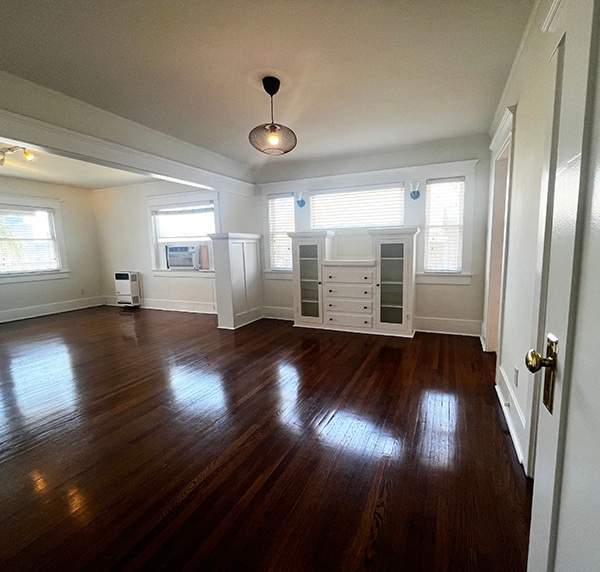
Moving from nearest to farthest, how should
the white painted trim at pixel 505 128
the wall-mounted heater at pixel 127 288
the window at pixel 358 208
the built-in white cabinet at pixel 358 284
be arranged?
1. the white painted trim at pixel 505 128
2. the built-in white cabinet at pixel 358 284
3. the window at pixel 358 208
4. the wall-mounted heater at pixel 127 288

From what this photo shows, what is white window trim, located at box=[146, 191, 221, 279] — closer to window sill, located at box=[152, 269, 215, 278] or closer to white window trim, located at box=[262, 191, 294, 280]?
window sill, located at box=[152, 269, 215, 278]

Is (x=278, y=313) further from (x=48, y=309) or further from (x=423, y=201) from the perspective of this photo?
(x=48, y=309)

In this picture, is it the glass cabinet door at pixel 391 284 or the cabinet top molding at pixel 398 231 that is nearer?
the cabinet top molding at pixel 398 231

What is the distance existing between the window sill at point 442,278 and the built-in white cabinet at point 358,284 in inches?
16.1

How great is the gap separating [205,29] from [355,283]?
10.7ft

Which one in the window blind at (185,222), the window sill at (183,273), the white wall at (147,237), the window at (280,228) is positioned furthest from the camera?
the window sill at (183,273)

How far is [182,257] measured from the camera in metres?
6.19

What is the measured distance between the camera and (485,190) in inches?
159

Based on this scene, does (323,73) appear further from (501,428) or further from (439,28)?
(501,428)

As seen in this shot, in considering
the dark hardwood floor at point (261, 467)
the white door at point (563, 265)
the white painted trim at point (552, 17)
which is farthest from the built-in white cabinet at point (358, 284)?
the white door at point (563, 265)

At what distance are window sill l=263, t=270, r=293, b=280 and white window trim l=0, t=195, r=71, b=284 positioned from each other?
438 centimetres

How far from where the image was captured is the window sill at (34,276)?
5.69 metres

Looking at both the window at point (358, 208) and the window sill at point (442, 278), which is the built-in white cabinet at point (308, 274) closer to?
the window at point (358, 208)

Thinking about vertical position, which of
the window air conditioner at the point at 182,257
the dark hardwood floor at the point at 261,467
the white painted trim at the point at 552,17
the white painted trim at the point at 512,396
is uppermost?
the white painted trim at the point at 552,17
